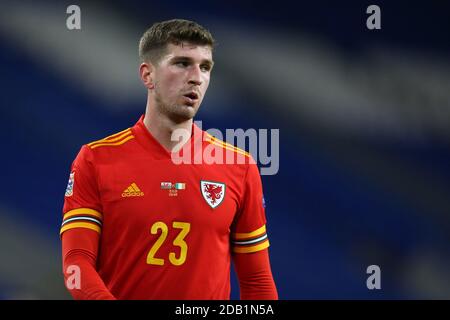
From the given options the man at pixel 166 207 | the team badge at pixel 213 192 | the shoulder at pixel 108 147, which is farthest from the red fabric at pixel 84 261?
the team badge at pixel 213 192

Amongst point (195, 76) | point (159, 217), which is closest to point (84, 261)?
point (159, 217)

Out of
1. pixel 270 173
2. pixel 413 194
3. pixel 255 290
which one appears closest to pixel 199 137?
pixel 255 290

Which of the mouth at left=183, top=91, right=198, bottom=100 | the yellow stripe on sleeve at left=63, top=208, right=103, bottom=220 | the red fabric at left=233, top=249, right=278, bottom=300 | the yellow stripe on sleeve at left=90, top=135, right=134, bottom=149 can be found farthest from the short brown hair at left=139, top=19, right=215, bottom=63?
the red fabric at left=233, top=249, right=278, bottom=300

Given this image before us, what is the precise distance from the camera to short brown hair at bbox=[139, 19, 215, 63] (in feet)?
7.41

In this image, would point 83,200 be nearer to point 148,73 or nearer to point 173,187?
point 173,187

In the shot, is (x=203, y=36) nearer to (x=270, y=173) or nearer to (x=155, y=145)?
(x=155, y=145)

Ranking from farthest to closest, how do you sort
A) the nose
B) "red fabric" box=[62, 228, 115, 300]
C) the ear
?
1. the ear
2. the nose
3. "red fabric" box=[62, 228, 115, 300]

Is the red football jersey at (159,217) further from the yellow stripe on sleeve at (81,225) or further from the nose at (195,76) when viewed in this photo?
the nose at (195,76)

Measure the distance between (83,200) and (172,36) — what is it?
64 centimetres

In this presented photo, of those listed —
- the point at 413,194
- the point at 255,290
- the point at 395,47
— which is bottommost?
the point at 255,290

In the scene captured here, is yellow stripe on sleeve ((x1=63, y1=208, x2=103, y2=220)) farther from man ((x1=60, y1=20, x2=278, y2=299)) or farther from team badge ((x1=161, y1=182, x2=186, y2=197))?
team badge ((x1=161, y1=182, x2=186, y2=197))

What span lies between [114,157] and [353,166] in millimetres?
1909

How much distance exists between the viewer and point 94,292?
6.47 ft

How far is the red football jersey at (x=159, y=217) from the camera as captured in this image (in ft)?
6.93
